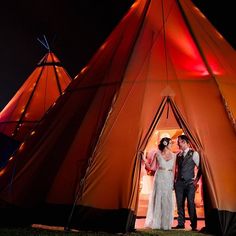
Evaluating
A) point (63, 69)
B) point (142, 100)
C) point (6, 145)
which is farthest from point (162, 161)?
point (63, 69)

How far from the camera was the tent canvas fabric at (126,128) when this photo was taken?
7.83 m

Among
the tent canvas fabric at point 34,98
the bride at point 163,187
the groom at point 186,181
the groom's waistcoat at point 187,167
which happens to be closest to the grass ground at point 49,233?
the groom at point 186,181

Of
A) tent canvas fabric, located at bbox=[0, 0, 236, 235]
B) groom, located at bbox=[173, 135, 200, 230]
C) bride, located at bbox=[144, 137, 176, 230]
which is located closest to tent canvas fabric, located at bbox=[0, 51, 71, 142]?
tent canvas fabric, located at bbox=[0, 0, 236, 235]

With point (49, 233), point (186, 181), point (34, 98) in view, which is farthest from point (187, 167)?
point (34, 98)

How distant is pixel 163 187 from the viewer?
28.7 feet

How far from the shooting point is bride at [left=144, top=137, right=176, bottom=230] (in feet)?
28.5

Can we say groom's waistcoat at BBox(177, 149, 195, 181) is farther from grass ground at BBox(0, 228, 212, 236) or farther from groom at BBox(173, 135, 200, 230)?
grass ground at BBox(0, 228, 212, 236)

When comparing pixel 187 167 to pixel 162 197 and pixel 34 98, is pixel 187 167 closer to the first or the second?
pixel 162 197

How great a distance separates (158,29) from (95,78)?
5.56ft

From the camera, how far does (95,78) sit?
9.55 meters

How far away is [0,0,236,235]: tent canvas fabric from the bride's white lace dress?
80cm

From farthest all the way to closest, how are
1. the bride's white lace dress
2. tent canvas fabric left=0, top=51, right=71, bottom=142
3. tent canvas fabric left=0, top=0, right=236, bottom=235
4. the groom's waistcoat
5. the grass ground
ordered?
tent canvas fabric left=0, top=51, right=71, bottom=142 → the bride's white lace dress → the groom's waistcoat → tent canvas fabric left=0, top=0, right=236, bottom=235 → the grass ground

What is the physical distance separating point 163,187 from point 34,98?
31.3 feet

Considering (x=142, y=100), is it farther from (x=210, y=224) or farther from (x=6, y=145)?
(x=6, y=145)
